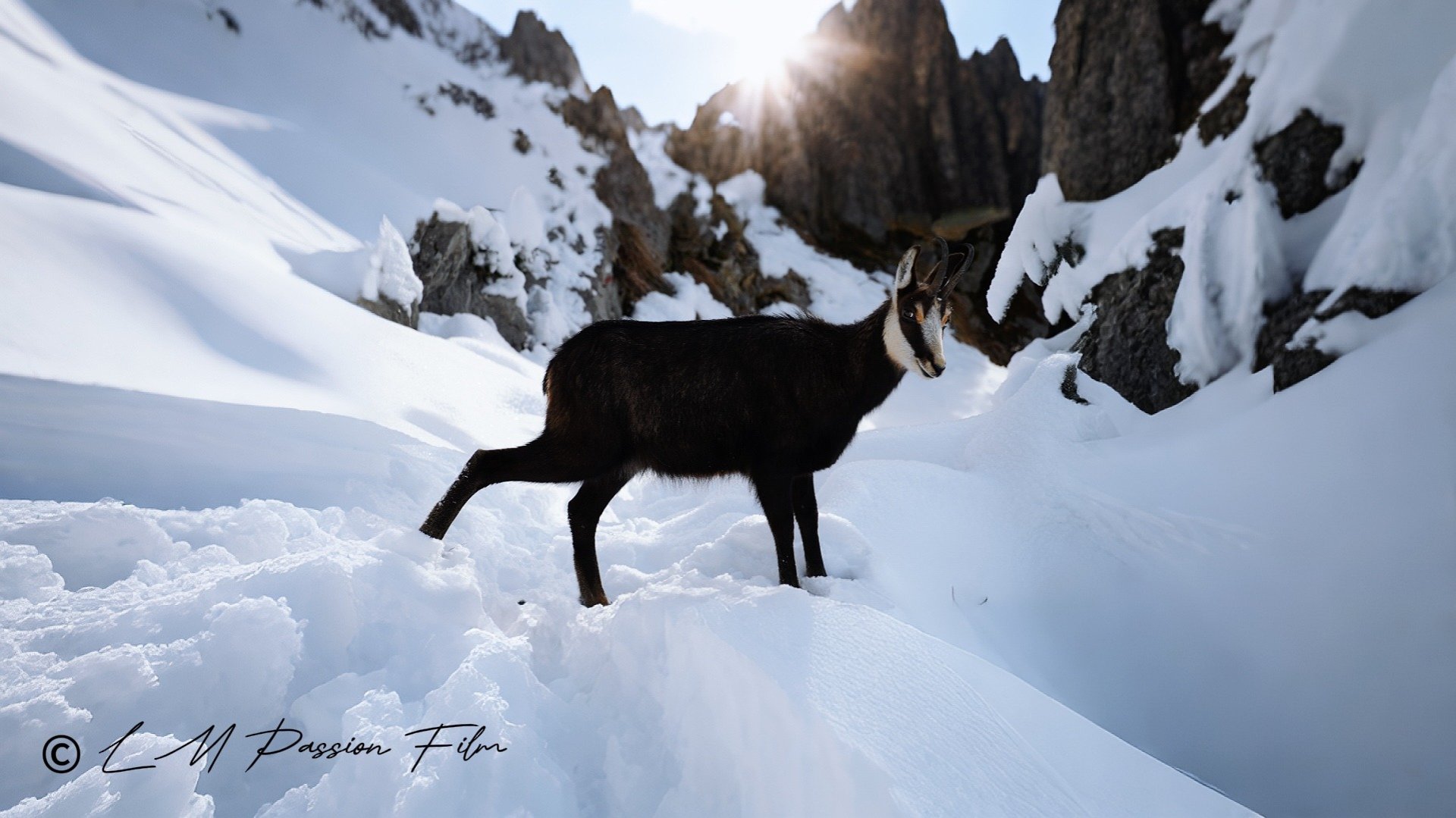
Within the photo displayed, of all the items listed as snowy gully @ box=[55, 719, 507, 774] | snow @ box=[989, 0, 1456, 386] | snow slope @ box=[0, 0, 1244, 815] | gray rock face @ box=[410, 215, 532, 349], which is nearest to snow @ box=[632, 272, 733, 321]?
gray rock face @ box=[410, 215, 532, 349]

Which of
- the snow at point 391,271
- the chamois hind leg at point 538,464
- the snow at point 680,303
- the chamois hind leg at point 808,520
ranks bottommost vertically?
the chamois hind leg at point 808,520

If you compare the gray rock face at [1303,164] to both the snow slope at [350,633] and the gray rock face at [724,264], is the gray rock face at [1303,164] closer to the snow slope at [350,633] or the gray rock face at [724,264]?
the snow slope at [350,633]

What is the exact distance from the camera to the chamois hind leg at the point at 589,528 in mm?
3061

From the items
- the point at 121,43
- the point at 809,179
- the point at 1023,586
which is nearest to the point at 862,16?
the point at 809,179

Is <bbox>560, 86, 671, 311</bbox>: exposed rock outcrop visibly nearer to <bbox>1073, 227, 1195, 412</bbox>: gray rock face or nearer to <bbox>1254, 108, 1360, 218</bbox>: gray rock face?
<bbox>1073, 227, 1195, 412</bbox>: gray rock face

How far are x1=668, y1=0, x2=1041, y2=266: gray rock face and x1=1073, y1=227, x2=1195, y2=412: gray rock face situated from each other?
26.0 m

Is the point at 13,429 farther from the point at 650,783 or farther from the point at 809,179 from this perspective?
the point at 809,179

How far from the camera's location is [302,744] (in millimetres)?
1575

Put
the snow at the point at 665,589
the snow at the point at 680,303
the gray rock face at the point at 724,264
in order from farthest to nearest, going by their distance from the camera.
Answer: the gray rock face at the point at 724,264 → the snow at the point at 680,303 → the snow at the point at 665,589

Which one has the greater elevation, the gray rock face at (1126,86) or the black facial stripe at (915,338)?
the gray rock face at (1126,86)

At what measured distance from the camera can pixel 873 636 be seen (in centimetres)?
202

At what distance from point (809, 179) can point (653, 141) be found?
33.6 ft

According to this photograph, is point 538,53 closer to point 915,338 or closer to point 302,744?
point 915,338

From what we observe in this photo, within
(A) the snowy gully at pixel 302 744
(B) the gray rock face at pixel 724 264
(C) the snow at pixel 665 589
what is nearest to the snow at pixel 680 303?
(B) the gray rock face at pixel 724 264
